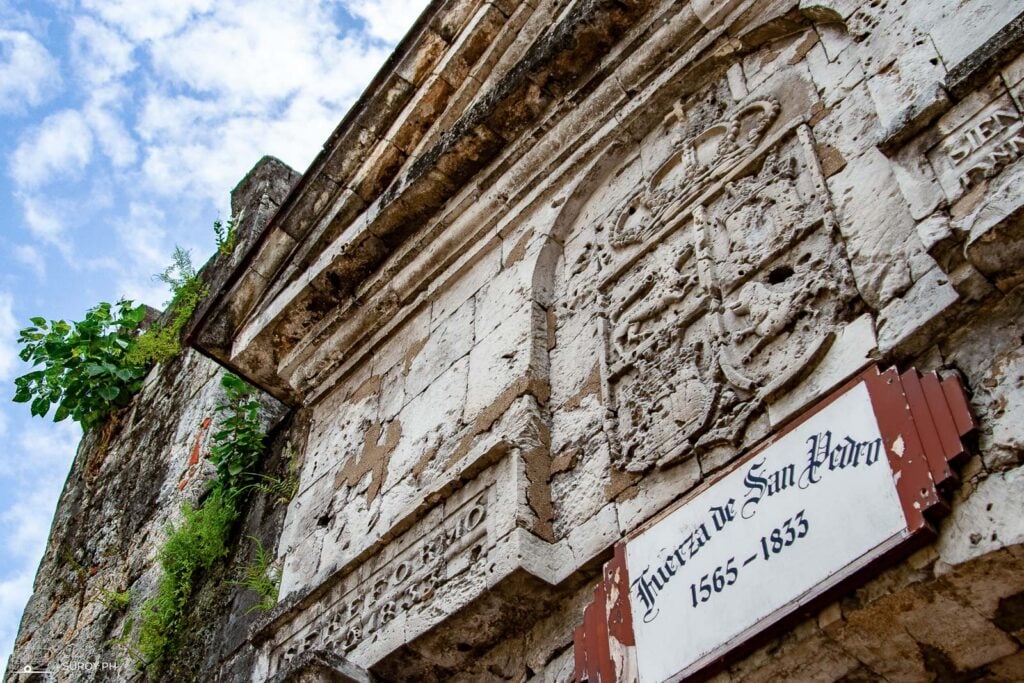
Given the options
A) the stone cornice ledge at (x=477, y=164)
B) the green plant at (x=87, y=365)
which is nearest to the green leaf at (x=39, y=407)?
the green plant at (x=87, y=365)

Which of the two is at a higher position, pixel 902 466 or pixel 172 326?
pixel 172 326

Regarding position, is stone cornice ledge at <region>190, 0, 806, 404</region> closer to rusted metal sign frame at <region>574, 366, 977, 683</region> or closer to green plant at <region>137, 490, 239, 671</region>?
green plant at <region>137, 490, 239, 671</region>

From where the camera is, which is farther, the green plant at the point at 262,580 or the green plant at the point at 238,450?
the green plant at the point at 238,450

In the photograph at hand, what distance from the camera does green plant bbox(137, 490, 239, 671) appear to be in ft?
18.9

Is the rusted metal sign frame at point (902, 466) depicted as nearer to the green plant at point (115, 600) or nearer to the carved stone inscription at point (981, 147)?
the carved stone inscription at point (981, 147)

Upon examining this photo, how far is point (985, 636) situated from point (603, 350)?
1.68m

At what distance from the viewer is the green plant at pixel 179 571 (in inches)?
227

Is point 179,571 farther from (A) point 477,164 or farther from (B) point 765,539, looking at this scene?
(B) point 765,539

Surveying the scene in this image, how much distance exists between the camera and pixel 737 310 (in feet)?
11.1

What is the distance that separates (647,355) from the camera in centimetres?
363

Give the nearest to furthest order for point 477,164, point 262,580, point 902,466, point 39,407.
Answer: point 902,466
point 262,580
point 477,164
point 39,407

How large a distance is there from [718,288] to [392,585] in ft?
4.99

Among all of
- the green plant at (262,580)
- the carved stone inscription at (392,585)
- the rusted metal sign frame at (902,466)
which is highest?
the green plant at (262,580)

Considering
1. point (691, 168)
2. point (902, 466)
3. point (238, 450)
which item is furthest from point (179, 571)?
point (902, 466)
